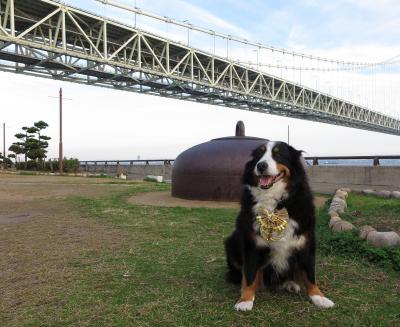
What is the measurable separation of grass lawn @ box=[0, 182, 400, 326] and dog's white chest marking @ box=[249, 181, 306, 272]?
0.39m

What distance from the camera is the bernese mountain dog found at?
3250 mm

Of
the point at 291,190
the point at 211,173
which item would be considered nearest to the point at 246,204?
the point at 291,190

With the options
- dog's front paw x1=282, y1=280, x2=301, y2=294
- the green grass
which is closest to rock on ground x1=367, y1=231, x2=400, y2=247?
the green grass

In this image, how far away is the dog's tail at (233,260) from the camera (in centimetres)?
371

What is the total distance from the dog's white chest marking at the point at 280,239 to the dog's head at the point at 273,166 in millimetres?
80

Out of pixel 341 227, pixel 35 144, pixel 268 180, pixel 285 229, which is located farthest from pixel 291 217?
pixel 35 144

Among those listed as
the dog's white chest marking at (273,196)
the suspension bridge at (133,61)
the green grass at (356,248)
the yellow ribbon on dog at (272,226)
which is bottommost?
the green grass at (356,248)

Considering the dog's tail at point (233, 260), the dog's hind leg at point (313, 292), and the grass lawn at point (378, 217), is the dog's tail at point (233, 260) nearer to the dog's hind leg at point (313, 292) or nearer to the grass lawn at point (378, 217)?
the dog's hind leg at point (313, 292)

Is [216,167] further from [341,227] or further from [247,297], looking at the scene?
[247,297]

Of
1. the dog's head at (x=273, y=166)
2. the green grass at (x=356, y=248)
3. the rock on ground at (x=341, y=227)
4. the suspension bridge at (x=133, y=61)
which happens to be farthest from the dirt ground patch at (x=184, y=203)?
the suspension bridge at (x=133, y=61)

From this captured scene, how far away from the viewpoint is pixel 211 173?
10.7 metres

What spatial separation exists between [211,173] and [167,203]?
1425 mm

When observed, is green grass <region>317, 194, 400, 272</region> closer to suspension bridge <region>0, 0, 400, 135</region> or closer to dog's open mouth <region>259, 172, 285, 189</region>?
dog's open mouth <region>259, 172, 285, 189</region>

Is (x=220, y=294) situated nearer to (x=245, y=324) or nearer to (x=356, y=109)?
(x=245, y=324)
